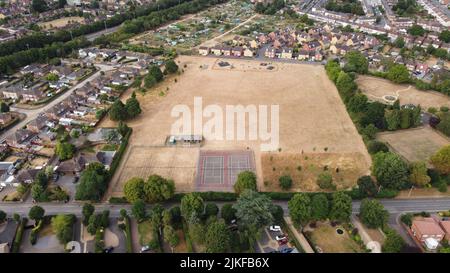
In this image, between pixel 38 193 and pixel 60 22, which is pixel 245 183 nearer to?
pixel 38 193

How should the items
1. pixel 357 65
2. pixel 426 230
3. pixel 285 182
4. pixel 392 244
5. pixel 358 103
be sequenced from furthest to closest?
pixel 357 65 < pixel 358 103 < pixel 285 182 < pixel 426 230 < pixel 392 244

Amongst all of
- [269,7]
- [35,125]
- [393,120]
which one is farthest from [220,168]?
[269,7]

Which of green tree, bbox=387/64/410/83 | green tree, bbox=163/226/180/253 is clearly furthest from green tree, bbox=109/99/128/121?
green tree, bbox=387/64/410/83

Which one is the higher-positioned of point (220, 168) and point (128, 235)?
point (220, 168)

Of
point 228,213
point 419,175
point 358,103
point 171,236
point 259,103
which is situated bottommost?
point 171,236

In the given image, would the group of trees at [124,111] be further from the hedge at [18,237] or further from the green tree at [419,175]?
the green tree at [419,175]

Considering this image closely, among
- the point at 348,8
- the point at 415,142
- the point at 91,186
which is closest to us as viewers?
the point at 91,186

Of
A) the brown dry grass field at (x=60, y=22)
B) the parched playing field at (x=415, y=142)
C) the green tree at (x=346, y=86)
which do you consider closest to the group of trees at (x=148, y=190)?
the parched playing field at (x=415, y=142)

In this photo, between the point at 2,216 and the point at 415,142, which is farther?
the point at 415,142
